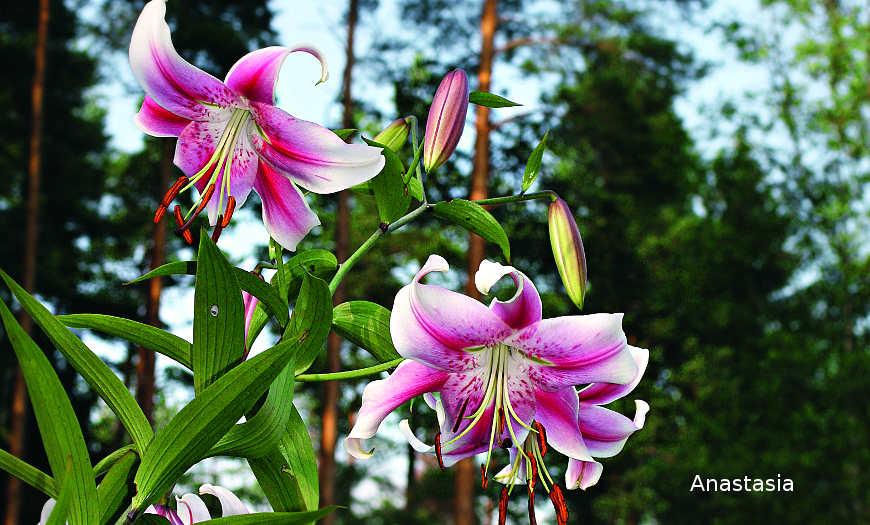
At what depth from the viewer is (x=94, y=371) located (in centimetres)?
54

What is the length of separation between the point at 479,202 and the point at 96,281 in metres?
9.82

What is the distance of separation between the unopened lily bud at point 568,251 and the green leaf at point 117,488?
31cm

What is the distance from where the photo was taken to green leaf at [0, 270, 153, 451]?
20.1 inches

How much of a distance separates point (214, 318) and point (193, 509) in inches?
8.1

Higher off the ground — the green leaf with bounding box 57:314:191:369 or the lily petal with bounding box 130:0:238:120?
the lily petal with bounding box 130:0:238:120

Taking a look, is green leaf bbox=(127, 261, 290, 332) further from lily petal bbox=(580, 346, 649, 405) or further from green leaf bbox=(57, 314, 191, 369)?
lily petal bbox=(580, 346, 649, 405)

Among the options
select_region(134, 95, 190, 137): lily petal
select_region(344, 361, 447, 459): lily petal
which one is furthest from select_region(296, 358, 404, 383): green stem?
select_region(134, 95, 190, 137): lily petal

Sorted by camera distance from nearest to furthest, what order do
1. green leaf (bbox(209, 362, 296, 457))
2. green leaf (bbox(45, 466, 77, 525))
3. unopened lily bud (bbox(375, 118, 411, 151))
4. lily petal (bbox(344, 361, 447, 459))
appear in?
green leaf (bbox(45, 466, 77, 525)) < green leaf (bbox(209, 362, 296, 457)) < lily petal (bbox(344, 361, 447, 459)) < unopened lily bud (bbox(375, 118, 411, 151))

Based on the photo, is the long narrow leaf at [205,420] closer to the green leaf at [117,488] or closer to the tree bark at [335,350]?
the green leaf at [117,488]

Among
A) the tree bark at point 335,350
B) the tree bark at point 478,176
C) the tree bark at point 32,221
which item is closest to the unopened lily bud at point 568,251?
the tree bark at point 478,176

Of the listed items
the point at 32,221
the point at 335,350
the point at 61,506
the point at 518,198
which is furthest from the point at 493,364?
the point at 32,221

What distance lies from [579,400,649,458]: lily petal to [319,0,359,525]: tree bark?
6.40m

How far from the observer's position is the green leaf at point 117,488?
54 centimetres

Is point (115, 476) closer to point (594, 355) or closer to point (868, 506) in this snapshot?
point (594, 355)
